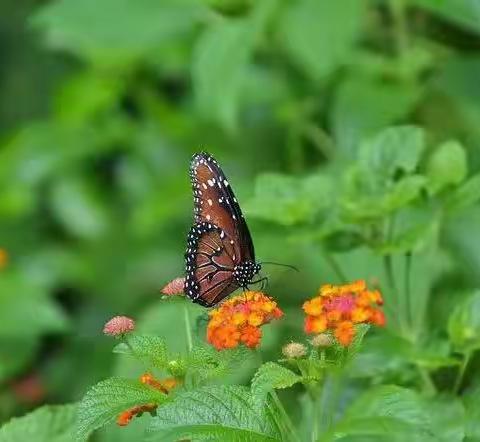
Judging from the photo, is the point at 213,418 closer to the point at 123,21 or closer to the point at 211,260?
the point at 211,260

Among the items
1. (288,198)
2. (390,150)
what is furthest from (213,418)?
(390,150)

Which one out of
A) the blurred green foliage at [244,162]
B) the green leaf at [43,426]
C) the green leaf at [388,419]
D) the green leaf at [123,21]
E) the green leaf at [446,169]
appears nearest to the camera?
the green leaf at [388,419]

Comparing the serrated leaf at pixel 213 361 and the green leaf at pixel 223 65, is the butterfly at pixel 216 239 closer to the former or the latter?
the serrated leaf at pixel 213 361

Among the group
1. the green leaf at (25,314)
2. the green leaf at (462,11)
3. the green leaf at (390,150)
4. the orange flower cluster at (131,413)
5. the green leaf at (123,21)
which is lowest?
the orange flower cluster at (131,413)

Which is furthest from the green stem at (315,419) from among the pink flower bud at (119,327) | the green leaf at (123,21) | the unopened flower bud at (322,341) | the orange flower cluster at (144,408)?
the green leaf at (123,21)

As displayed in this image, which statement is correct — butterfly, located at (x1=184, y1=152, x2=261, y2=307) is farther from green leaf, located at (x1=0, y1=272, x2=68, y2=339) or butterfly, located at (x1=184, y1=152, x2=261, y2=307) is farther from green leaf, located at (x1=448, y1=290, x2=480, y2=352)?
green leaf, located at (x1=0, y1=272, x2=68, y2=339)

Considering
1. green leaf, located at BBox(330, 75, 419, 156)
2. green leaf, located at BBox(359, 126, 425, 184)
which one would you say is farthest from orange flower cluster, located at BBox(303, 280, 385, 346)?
green leaf, located at BBox(330, 75, 419, 156)

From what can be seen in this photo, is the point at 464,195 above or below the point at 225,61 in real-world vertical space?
below
